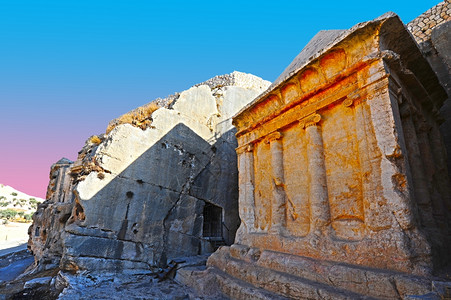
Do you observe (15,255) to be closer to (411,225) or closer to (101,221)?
(101,221)

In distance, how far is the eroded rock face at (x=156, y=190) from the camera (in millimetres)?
5461

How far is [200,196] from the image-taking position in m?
7.45

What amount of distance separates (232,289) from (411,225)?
293 centimetres

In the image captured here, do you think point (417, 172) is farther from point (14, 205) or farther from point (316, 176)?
point (14, 205)

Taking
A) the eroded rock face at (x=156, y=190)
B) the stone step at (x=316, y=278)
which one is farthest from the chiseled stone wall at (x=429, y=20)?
the stone step at (x=316, y=278)

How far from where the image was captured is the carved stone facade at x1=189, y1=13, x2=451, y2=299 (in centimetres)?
276

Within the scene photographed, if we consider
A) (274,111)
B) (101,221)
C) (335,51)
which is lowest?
(101,221)

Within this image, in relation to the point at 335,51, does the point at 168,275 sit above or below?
below

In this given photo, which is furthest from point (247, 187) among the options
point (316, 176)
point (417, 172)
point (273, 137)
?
point (417, 172)

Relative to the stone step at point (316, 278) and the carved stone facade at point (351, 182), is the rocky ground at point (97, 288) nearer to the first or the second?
the carved stone facade at point (351, 182)

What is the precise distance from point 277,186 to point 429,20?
6.64 metres

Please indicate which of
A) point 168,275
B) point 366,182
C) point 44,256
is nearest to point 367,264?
point 366,182

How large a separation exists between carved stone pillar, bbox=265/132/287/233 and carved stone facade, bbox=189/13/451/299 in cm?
2

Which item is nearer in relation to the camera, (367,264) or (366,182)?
(367,264)
